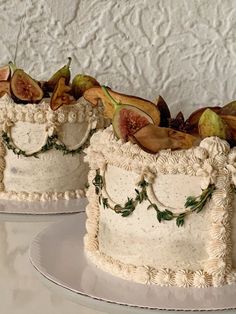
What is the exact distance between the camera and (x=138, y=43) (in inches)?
97.7

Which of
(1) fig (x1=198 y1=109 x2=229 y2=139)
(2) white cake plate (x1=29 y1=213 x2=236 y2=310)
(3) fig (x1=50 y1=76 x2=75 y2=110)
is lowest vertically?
(2) white cake plate (x1=29 y1=213 x2=236 y2=310)

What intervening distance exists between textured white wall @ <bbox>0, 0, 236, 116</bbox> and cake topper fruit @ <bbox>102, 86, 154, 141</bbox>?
102cm

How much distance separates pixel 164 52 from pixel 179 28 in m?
0.09

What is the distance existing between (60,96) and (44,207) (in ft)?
0.92

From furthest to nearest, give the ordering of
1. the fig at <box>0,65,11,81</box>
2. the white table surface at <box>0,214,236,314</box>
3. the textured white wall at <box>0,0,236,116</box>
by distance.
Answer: the textured white wall at <box>0,0,236,116</box> → the fig at <box>0,65,11,81</box> → the white table surface at <box>0,214,236,314</box>

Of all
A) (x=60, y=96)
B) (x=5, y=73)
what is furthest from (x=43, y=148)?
(x=5, y=73)

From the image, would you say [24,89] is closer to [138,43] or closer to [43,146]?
[43,146]

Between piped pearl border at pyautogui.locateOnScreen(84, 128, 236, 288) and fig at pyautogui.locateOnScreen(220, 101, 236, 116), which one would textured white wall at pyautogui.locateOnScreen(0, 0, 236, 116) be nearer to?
fig at pyautogui.locateOnScreen(220, 101, 236, 116)

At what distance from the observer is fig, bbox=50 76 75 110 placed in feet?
6.17

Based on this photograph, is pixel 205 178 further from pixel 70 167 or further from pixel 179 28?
pixel 179 28

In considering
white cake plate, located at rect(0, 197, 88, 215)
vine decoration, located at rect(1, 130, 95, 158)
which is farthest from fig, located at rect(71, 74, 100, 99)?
white cake plate, located at rect(0, 197, 88, 215)

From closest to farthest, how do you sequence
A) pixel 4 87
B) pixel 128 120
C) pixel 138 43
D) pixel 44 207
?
pixel 128 120 < pixel 44 207 < pixel 4 87 < pixel 138 43

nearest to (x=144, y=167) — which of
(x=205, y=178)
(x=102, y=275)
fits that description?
(x=205, y=178)

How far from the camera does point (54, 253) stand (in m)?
1.50
